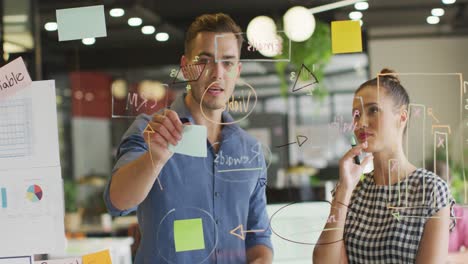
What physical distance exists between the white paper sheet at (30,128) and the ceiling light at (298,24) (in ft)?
2.32

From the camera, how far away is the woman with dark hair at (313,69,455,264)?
1.56 meters

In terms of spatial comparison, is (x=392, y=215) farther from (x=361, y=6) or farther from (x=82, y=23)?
(x=82, y=23)

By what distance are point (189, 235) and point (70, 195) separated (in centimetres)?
40

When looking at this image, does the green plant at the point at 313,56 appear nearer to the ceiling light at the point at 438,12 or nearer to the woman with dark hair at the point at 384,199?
the woman with dark hair at the point at 384,199

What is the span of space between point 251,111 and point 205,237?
367 millimetres

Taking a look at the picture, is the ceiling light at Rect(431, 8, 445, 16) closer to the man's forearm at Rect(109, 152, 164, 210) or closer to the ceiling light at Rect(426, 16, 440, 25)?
the ceiling light at Rect(426, 16, 440, 25)

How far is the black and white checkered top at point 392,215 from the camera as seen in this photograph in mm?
1561

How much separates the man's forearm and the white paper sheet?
0.23m

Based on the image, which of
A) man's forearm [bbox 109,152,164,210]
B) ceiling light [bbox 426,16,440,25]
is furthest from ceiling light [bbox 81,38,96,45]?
ceiling light [bbox 426,16,440,25]

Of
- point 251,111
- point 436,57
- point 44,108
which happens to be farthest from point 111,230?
point 436,57

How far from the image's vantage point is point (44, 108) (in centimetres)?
171

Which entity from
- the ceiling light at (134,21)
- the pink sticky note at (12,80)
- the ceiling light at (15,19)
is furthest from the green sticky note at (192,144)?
the ceiling light at (15,19)

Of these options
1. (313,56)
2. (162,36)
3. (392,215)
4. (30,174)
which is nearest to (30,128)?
(30,174)

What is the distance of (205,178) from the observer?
1.59 m
